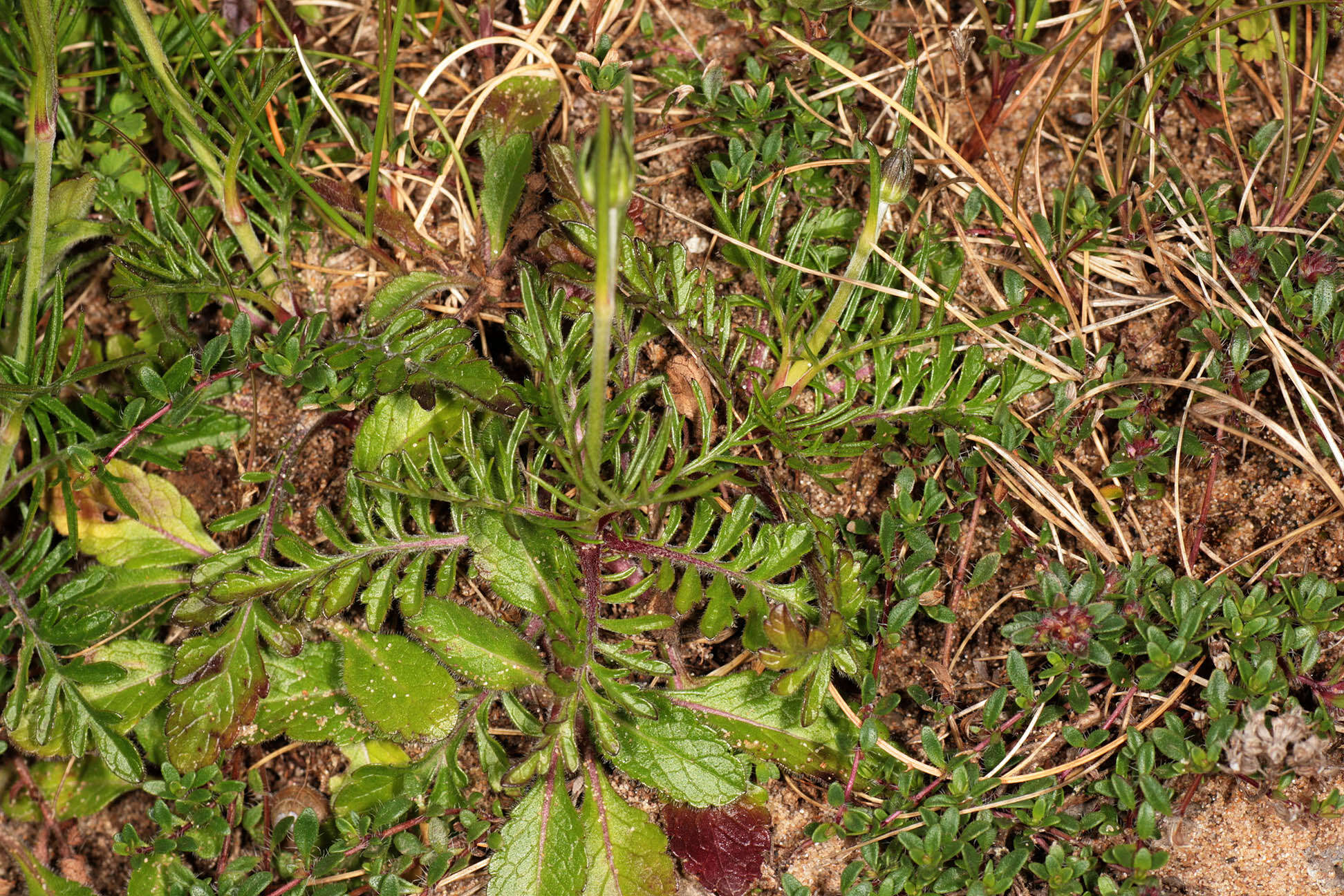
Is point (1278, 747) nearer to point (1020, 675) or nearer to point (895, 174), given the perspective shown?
point (1020, 675)

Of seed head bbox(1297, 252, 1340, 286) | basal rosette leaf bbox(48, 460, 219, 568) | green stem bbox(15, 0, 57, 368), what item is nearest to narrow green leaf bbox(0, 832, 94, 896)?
basal rosette leaf bbox(48, 460, 219, 568)

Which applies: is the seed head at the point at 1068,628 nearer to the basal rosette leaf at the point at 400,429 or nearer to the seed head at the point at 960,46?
the seed head at the point at 960,46

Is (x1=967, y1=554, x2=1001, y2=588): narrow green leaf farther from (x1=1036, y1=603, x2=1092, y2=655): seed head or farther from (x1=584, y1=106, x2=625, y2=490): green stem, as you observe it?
(x1=584, y1=106, x2=625, y2=490): green stem

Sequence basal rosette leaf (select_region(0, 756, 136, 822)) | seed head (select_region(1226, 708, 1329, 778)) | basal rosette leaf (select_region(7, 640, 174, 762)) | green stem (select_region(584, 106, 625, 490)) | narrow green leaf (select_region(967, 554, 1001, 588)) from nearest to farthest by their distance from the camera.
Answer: green stem (select_region(584, 106, 625, 490)) < seed head (select_region(1226, 708, 1329, 778)) < narrow green leaf (select_region(967, 554, 1001, 588)) < basal rosette leaf (select_region(7, 640, 174, 762)) < basal rosette leaf (select_region(0, 756, 136, 822))

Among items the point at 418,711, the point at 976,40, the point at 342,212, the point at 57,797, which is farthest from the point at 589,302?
the point at 57,797

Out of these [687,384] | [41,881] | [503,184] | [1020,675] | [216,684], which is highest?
[503,184]

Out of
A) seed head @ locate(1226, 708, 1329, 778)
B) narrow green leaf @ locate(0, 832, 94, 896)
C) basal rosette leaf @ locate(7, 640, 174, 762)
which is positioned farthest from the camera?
narrow green leaf @ locate(0, 832, 94, 896)

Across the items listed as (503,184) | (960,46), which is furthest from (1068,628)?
(503,184)
